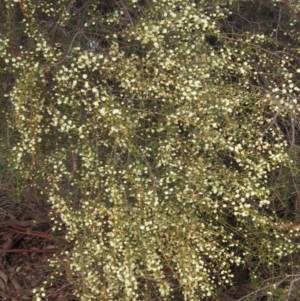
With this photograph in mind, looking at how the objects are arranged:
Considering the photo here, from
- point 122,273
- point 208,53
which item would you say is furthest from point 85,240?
point 208,53

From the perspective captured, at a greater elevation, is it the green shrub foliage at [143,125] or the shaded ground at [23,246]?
the green shrub foliage at [143,125]

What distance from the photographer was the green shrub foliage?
1992mm

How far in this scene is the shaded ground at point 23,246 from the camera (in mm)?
3096

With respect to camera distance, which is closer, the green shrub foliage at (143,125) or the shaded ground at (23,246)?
the green shrub foliage at (143,125)

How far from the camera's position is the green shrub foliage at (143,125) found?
6.54 ft

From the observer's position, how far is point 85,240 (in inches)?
85.0

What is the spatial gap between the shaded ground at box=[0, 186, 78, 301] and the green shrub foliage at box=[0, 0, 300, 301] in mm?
892

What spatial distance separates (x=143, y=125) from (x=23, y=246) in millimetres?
1473

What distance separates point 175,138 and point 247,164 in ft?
1.01

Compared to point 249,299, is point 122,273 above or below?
above

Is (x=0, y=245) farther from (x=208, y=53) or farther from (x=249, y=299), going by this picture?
(x=208, y=53)

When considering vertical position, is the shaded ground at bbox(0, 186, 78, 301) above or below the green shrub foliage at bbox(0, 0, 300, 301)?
below

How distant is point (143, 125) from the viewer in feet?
7.13

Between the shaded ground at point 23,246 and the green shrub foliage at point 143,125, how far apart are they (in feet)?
2.93
